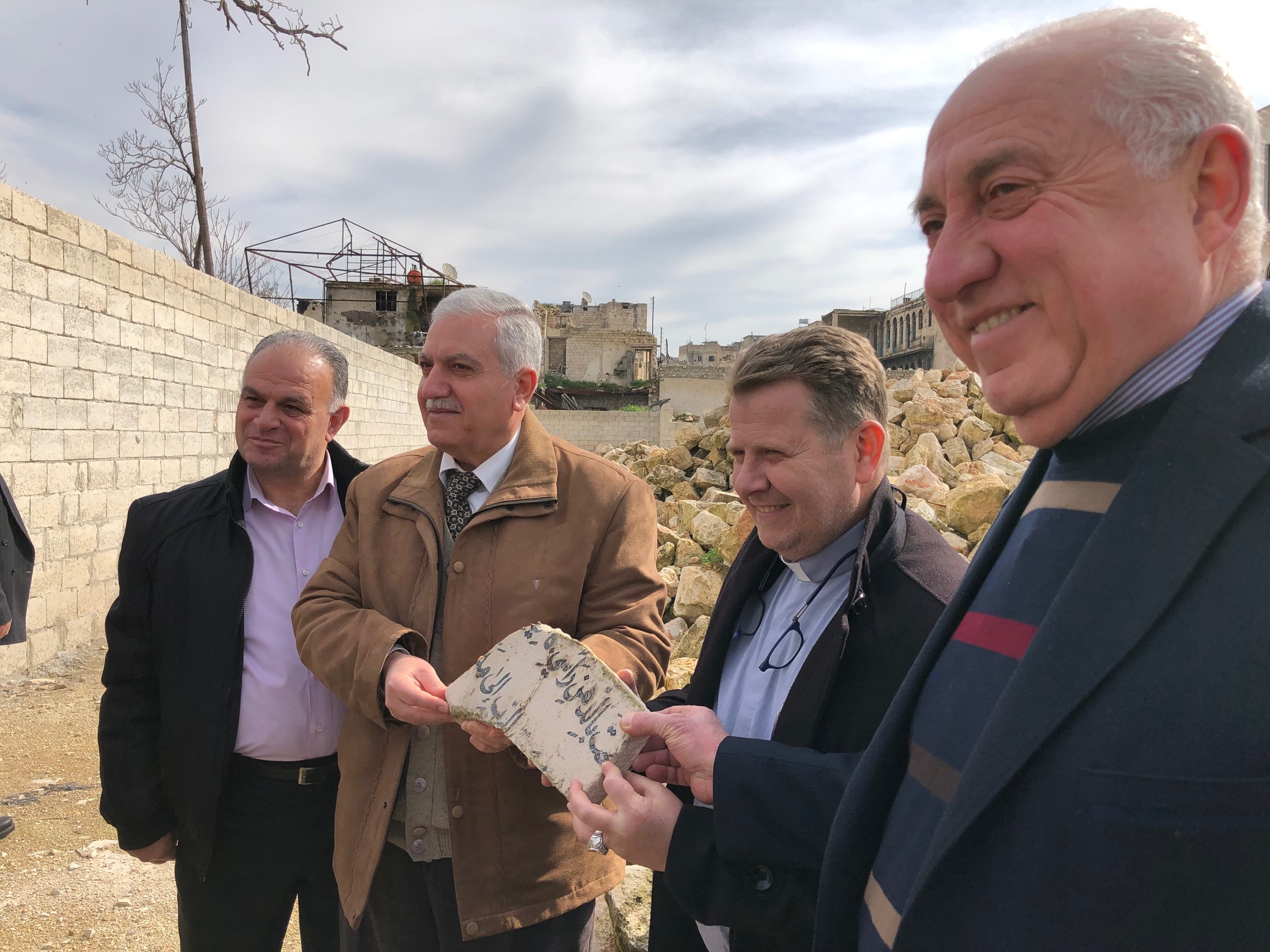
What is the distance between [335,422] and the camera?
261 centimetres

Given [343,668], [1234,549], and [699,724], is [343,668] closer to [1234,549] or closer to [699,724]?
[699,724]

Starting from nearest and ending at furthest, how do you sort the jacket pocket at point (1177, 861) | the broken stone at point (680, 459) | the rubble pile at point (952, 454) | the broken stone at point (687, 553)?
the jacket pocket at point (1177, 861), the rubble pile at point (952, 454), the broken stone at point (687, 553), the broken stone at point (680, 459)

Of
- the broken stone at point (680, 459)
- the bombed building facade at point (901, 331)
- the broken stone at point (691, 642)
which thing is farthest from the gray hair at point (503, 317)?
the bombed building facade at point (901, 331)

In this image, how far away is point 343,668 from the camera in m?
1.83

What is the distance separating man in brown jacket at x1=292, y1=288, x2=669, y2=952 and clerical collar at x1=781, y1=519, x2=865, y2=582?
20.9 inches

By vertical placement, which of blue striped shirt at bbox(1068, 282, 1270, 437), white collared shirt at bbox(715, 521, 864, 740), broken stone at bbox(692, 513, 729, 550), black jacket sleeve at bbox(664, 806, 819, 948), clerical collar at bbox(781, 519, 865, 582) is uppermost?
blue striped shirt at bbox(1068, 282, 1270, 437)

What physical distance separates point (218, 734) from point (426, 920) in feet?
2.56

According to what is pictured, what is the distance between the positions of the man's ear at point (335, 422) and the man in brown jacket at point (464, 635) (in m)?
0.47

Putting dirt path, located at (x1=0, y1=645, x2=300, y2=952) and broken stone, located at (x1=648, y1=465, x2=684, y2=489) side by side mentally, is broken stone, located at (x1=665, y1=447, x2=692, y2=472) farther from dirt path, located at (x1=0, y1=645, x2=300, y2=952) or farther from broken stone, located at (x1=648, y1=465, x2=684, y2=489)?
dirt path, located at (x1=0, y1=645, x2=300, y2=952)

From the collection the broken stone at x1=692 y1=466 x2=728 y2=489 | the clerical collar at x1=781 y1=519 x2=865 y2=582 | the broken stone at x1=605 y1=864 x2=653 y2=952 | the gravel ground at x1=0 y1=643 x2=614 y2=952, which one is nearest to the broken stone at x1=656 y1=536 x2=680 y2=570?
the broken stone at x1=692 y1=466 x2=728 y2=489

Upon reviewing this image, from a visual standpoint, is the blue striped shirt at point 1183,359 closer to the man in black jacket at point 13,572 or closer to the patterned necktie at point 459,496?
the patterned necktie at point 459,496

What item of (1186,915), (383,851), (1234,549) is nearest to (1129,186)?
(1234,549)

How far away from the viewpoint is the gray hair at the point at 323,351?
2.45 metres

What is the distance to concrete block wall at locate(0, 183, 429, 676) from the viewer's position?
16.0 ft
